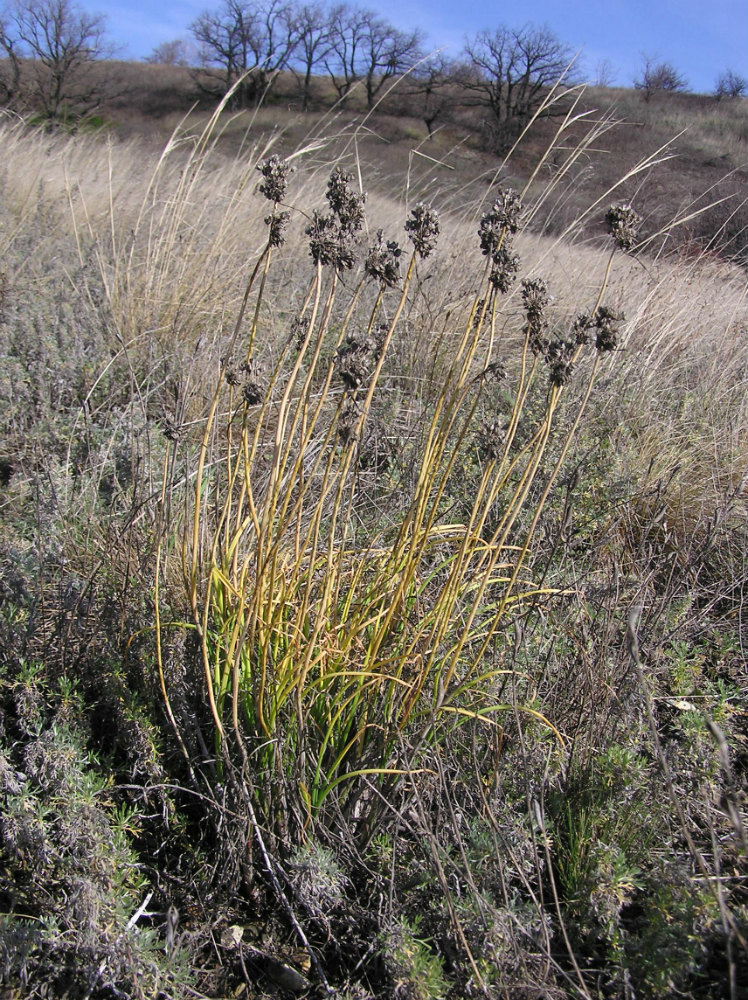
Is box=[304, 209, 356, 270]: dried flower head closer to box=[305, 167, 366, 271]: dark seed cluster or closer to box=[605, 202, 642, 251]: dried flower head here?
box=[305, 167, 366, 271]: dark seed cluster

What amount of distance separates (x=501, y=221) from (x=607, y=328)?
27 centimetres

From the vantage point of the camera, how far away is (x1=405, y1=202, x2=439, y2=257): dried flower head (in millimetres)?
1194

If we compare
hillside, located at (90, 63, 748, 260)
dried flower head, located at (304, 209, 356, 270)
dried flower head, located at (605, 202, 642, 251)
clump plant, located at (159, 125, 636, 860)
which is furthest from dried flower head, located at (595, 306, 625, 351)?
hillside, located at (90, 63, 748, 260)

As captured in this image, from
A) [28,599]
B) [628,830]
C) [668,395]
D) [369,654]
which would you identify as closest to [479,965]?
[628,830]

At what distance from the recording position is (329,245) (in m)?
1.13

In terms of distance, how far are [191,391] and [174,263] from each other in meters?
1.50

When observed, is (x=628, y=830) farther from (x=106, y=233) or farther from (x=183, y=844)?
(x=106, y=233)

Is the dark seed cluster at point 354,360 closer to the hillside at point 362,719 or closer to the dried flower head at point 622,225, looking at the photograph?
the hillside at point 362,719

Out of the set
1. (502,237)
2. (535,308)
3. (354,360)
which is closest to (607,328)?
(535,308)

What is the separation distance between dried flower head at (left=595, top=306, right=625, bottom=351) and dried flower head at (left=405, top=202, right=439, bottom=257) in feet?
1.08

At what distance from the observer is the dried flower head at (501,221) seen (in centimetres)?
119

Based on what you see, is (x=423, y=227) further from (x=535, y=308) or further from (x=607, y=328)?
(x=607, y=328)

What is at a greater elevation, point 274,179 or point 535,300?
point 274,179

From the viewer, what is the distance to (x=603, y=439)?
105 inches
